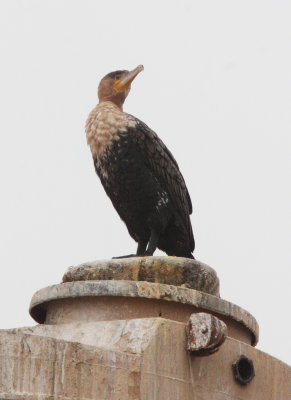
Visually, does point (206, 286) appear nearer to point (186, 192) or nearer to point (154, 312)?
point (154, 312)

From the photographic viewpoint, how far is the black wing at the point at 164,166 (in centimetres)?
900

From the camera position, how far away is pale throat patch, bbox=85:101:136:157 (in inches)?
354

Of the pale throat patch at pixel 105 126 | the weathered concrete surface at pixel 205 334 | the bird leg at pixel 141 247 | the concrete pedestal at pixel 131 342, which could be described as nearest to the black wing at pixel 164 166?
the pale throat patch at pixel 105 126

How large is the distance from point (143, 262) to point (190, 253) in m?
1.35

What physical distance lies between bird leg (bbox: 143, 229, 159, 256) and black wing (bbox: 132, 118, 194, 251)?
342mm

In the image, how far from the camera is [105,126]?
905 cm

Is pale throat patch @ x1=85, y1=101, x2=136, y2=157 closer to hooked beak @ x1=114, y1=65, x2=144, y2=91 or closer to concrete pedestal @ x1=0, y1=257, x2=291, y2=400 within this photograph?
hooked beak @ x1=114, y1=65, x2=144, y2=91

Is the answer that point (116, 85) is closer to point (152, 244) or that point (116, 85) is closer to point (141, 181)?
point (141, 181)

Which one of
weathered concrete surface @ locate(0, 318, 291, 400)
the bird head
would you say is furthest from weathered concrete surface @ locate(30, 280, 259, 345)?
the bird head

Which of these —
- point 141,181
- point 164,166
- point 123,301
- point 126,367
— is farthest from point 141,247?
point 126,367

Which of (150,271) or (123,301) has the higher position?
(150,271)

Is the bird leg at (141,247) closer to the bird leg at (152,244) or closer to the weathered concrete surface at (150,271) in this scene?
the bird leg at (152,244)

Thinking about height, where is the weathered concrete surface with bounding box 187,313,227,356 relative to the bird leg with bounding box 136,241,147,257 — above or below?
below

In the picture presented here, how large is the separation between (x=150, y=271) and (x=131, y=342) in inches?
39.5
